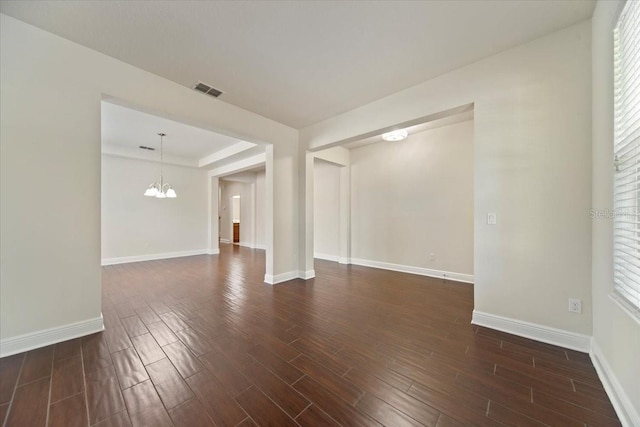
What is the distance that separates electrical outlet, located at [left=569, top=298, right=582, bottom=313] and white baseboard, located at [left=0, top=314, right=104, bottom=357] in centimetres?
450

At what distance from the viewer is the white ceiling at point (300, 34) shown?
1.80 m

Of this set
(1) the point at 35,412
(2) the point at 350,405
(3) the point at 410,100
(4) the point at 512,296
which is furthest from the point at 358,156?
(1) the point at 35,412

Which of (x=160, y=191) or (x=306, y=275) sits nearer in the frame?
(x=306, y=275)

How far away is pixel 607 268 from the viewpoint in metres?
1.65

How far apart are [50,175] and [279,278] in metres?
3.06

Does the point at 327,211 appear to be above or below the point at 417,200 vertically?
below

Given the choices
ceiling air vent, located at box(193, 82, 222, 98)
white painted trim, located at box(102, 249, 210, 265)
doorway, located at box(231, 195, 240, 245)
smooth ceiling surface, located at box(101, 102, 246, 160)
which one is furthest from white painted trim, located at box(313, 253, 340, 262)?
doorway, located at box(231, 195, 240, 245)

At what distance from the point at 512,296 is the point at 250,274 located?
415cm

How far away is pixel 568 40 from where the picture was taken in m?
2.02

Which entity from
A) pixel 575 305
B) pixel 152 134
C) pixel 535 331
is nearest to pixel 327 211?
pixel 152 134

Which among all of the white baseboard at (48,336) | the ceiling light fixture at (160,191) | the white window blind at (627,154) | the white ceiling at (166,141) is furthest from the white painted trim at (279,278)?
the white window blind at (627,154)

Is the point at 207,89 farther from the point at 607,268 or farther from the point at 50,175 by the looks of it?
the point at 607,268

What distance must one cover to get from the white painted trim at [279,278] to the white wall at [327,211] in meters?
1.89

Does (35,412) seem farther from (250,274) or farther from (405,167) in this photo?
(405,167)
